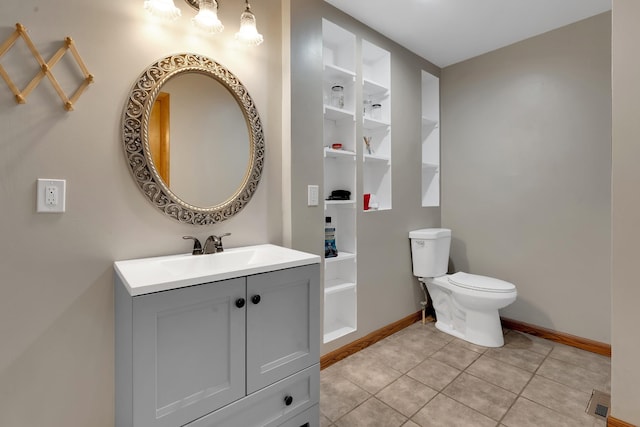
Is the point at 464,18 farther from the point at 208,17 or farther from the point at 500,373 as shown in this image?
the point at 500,373

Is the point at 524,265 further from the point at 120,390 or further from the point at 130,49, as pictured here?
the point at 130,49

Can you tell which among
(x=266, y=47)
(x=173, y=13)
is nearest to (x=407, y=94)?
(x=266, y=47)

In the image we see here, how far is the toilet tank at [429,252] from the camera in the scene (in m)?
2.64

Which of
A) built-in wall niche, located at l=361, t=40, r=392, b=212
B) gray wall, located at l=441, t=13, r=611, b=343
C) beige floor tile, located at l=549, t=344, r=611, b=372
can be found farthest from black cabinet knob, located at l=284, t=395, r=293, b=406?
gray wall, located at l=441, t=13, r=611, b=343

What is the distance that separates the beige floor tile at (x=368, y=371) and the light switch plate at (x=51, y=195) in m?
1.82

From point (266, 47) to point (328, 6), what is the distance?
0.64m

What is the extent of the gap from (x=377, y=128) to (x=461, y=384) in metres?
2.00

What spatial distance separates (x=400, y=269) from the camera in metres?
2.69

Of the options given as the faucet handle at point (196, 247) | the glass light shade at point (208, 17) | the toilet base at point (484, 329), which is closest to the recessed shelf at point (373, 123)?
the glass light shade at point (208, 17)

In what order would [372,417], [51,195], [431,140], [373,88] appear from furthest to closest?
[431,140]
[373,88]
[372,417]
[51,195]

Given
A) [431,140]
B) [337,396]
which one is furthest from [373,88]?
[337,396]

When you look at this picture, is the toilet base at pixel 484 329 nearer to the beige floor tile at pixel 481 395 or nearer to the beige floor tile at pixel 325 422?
the beige floor tile at pixel 481 395

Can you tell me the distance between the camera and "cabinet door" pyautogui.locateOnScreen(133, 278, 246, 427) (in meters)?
0.94

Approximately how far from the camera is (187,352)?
3.37 feet
